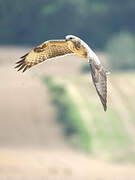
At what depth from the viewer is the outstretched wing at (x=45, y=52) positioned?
899 centimetres

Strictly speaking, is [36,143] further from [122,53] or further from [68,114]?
[122,53]

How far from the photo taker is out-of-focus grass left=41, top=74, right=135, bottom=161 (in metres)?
21.7

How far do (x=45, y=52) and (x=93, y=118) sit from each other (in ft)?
43.4

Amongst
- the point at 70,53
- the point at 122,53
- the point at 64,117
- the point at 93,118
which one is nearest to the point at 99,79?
the point at 70,53

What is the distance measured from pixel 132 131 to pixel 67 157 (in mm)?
2180

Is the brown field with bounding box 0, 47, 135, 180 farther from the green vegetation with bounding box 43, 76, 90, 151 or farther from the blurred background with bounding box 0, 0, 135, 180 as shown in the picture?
the green vegetation with bounding box 43, 76, 90, 151

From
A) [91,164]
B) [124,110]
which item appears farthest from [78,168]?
[124,110]

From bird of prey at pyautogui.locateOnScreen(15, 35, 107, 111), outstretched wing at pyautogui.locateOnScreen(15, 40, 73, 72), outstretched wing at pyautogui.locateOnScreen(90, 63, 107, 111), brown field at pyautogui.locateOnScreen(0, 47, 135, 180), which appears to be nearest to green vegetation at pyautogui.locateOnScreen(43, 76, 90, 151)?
brown field at pyautogui.locateOnScreen(0, 47, 135, 180)

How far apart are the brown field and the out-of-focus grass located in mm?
171

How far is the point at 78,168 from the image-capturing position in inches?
805

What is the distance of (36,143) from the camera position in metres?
22.7

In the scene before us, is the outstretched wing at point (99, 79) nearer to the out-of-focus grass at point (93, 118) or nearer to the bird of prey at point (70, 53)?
the bird of prey at point (70, 53)

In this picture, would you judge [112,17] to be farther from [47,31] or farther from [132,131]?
[132,131]

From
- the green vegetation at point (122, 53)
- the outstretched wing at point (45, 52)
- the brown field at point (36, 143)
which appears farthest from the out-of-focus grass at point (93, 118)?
the outstretched wing at point (45, 52)
